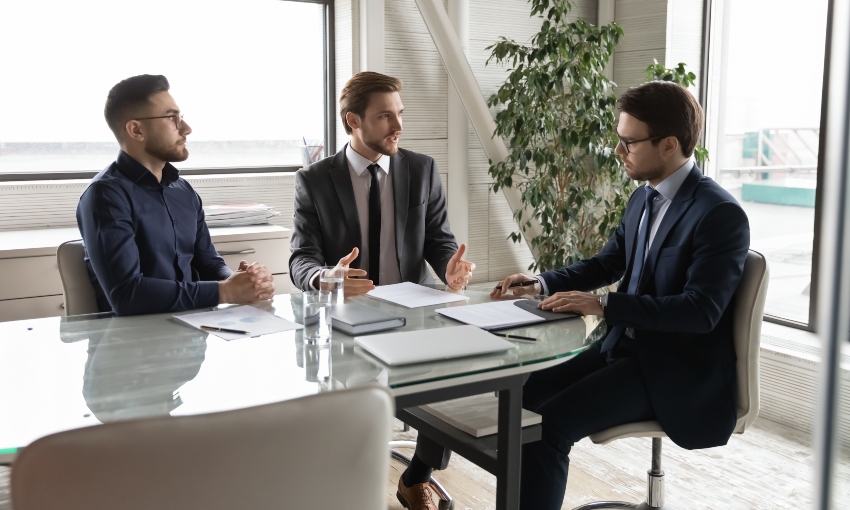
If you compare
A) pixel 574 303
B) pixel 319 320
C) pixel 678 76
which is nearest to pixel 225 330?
pixel 319 320

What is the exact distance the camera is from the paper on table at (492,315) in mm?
2126

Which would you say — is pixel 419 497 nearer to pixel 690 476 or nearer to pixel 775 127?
pixel 690 476

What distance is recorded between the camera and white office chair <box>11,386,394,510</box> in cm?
91

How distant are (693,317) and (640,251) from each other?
38 centimetres

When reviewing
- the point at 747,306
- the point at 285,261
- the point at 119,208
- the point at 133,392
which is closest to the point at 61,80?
the point at 285,261

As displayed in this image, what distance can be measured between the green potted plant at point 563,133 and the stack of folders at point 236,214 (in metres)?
1.23

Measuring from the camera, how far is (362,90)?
3.12 metres

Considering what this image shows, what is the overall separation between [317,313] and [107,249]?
2.29ft

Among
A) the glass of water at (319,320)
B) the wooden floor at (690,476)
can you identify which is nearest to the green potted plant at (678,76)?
the wooden floor at (690,476)

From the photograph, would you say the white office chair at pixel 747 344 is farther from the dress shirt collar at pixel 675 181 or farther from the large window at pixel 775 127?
the large window at pixel 775 127

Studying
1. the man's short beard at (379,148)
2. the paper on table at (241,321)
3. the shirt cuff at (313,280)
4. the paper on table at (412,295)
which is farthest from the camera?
the man's short beard at (379,148)

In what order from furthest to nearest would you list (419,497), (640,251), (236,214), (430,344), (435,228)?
1. (236,214)
2. (435,228)
3. (419,497)
4. (640,251)
5. (430,344)

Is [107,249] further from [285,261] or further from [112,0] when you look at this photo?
[112,0]

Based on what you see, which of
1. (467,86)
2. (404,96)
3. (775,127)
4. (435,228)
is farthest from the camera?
(404,96)
